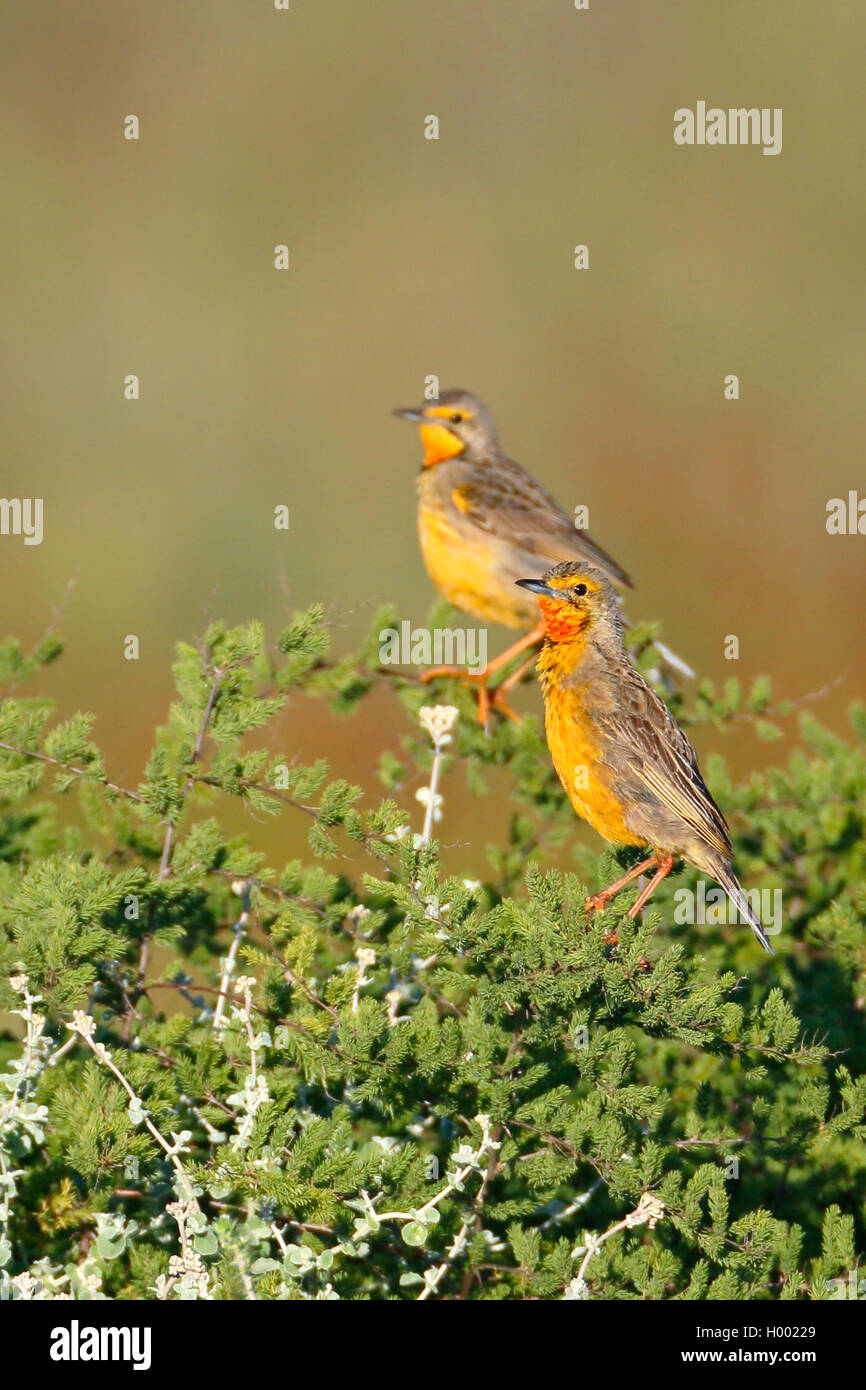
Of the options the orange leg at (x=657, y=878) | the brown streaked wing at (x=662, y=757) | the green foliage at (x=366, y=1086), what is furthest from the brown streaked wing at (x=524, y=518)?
the green foliage at (x=366, y=1086)

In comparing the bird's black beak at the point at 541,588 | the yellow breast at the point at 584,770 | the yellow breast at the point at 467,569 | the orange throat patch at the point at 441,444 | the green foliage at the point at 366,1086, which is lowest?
the green foliage at the point at 366,1086

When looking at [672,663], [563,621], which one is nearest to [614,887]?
[563,621]

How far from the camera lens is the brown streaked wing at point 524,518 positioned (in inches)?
289

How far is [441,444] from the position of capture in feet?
26.8

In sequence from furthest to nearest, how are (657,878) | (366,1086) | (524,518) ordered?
(524,518) < (657,878) < (366,1086)

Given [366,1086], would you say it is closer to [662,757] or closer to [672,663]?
[662,757]

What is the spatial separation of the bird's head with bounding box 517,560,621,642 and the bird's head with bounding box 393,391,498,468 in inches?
133

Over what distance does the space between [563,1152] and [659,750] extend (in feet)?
5.02

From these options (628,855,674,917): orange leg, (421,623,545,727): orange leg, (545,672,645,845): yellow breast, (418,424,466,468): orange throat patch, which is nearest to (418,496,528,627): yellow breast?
(418,424,466,468): orange throat patch

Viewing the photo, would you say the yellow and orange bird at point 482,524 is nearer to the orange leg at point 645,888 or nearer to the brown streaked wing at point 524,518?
the brown streaked wing at point 524,518

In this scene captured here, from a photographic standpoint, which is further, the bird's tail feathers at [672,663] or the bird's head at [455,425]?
the bird's head at [455,425]

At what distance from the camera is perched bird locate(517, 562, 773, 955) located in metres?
4.44

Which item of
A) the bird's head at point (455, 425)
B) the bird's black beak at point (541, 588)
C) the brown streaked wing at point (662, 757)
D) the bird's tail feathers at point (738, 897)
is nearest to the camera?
the bird's tail feathers at point (738, 897)

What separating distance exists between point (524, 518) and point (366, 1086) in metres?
4.73
